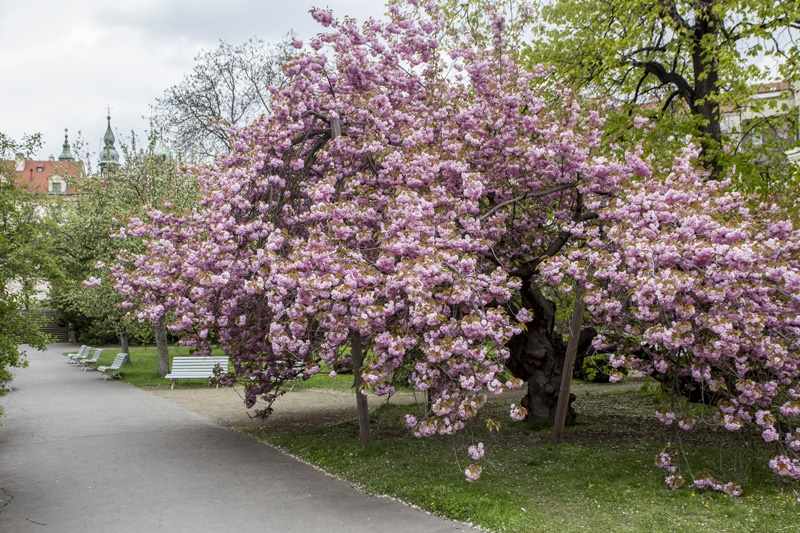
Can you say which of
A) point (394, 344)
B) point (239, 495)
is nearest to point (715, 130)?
point (394, 344)

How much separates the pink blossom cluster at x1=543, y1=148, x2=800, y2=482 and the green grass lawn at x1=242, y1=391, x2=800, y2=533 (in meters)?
0.71

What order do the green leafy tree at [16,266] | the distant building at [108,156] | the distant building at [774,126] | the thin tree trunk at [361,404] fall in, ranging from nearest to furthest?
1. the green leafy tree at [16,266]
2. the thin tree trunk at [361,404]
3. the distant building at [774,126]
4. the distant building at [108,156]

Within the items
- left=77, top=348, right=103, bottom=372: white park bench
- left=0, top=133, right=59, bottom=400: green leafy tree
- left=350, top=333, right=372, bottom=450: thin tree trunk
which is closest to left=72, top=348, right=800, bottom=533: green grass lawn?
left=350, top=333, right=372, bottom=450: thin tree trunk

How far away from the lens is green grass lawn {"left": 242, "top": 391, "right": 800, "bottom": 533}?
6098mm

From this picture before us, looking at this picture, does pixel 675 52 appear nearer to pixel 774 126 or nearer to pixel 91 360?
pixel 774 126

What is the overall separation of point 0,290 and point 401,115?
5405 mm

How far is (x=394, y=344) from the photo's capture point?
22.4ft

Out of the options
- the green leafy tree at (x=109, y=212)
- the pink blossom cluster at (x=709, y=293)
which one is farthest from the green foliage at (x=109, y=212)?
the pink blossom cluster at (x=709, y=293)

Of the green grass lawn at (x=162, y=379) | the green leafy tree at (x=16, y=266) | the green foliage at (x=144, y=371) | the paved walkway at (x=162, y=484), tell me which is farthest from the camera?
the green foliage at (x=144, y=371)

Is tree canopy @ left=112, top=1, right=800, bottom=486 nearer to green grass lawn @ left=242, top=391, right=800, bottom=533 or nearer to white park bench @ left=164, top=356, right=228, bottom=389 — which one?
green grass lawn @ left=242, top=391, right=800, bottom=533

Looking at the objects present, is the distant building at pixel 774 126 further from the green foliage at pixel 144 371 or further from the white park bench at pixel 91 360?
the white park bench at pixel 91 360

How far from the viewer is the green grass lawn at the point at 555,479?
6.10 metres

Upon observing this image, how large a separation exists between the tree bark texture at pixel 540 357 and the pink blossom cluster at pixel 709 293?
2.80 m

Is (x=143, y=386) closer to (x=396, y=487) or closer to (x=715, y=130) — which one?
(x=396, y=487)
